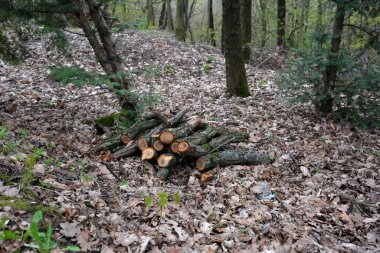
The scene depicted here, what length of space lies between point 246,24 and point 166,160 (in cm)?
859

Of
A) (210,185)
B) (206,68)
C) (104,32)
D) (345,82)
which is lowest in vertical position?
(210,185)

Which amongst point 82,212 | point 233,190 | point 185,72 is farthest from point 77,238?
point 185,72

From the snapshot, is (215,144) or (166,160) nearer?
(166,160)

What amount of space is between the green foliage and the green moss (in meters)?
5.92

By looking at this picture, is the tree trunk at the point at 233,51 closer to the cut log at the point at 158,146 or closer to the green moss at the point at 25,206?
the cut log at the point at 158,146

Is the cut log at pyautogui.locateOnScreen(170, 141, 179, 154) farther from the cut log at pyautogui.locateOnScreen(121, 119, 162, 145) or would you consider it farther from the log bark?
the cut log at pyautogui.locateOnScreen(121, 119, 162, 145)

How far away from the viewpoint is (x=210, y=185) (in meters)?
5.27

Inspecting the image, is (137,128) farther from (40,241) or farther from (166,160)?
(40,241)

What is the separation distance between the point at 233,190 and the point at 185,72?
24.6ft

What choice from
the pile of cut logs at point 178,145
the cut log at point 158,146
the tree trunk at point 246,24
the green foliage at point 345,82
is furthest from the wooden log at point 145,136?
the tree trunk at point 246,24

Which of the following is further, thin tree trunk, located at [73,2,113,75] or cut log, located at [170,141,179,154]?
thin tree trunk, located at [73,2,113,75]

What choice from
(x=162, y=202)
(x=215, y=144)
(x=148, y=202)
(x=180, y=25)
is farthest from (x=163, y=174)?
(x=180, y=25)

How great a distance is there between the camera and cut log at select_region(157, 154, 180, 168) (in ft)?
18.3

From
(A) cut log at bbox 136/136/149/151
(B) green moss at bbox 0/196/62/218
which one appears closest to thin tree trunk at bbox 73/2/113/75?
(A) cut log at bbox 136/136/149/151
